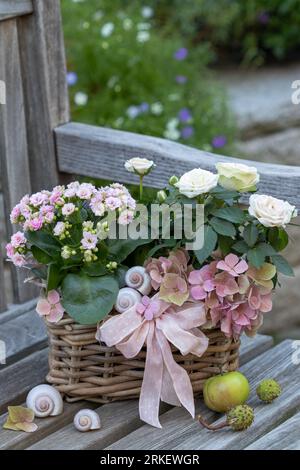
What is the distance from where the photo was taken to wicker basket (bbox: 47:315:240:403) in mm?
1694

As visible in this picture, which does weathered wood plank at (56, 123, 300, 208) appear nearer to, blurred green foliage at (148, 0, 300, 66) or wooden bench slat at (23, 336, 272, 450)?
wooden bench slat at (23, 336, 272, 450)

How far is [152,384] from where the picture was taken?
169cm

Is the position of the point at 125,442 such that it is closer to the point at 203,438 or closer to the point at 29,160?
the point at 203,438

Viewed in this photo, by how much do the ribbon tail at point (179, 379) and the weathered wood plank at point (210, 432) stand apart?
36 mm

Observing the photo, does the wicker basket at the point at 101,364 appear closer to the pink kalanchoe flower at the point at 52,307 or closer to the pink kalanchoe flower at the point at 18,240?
the pink kalanchoe flower at the point at 52,307

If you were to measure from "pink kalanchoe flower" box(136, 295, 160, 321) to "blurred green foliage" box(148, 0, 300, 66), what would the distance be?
2681mm

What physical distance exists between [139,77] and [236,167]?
186 centimetres

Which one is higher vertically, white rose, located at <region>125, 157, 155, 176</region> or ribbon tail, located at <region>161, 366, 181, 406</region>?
white rose, located at <region>125, 157, 155, 176</region>

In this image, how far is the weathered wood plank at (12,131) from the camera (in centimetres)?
203

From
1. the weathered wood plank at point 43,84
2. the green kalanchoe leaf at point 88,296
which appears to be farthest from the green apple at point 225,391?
the weathered wood plank at point 43,84

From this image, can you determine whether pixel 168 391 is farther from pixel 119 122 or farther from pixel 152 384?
pixel 119 122

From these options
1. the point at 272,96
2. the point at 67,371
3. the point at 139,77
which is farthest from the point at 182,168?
the point at 272,96

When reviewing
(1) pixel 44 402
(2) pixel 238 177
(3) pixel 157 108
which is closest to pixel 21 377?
(1) pixel 44 402

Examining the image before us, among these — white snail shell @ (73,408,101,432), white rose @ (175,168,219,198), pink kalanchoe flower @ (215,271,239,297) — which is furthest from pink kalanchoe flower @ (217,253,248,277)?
white snail shell @ (73,408,101,432)
